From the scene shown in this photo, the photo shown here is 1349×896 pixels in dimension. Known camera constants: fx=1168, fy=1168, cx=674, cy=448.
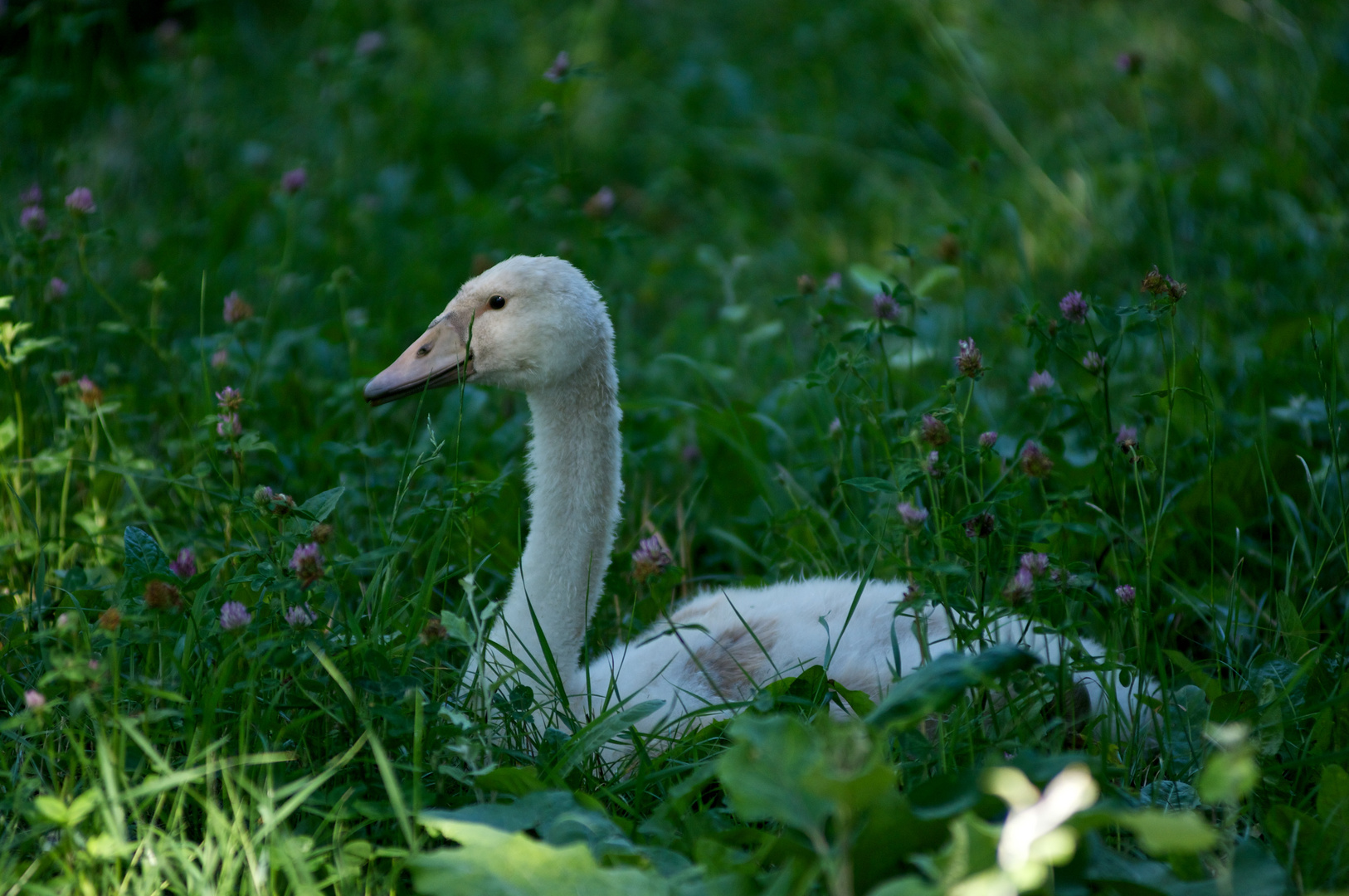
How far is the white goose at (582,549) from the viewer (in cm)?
279

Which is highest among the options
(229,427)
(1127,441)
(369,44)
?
(369,44)

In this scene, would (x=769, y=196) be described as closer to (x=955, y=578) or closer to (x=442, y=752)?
(x=955, y=578)

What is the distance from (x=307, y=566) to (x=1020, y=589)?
1.38 metres

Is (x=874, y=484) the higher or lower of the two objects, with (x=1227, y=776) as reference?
lower

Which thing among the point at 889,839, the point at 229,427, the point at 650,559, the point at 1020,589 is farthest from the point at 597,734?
the point at 229,427

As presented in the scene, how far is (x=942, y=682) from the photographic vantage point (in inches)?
72.9

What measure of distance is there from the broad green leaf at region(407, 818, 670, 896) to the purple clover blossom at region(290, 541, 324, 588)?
70cm

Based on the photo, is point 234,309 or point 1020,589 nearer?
point 1020,589

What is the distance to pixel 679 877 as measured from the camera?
5.66 feet

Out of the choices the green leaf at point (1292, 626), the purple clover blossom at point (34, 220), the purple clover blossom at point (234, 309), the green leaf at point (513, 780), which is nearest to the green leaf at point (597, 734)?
the green leaf at point (513, 780)

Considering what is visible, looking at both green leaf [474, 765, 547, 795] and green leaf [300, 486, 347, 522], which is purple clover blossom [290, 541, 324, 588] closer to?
green leaf [300, 486, 347, 522]

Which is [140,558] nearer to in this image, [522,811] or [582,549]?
[582,549]

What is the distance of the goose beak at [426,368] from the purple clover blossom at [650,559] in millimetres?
623

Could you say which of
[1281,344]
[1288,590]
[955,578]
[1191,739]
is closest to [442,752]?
[955,578]
